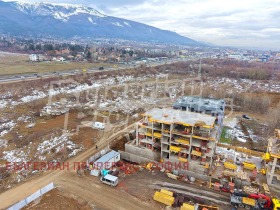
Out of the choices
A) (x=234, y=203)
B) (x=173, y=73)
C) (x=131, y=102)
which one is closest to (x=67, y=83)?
(x=131, y=102)

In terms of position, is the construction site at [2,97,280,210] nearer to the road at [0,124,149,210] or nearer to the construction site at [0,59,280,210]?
the construction site at [0,59,280,210]

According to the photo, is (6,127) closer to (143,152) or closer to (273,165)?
(143,152)

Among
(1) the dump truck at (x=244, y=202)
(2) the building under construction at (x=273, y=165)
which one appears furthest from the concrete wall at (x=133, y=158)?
(2) the building under construction at (x=273, y=165)

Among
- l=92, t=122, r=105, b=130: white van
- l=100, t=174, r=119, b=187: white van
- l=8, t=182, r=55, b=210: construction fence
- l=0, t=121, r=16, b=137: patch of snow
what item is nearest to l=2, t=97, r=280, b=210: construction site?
l=100, t=174, r=119, b=187: white van

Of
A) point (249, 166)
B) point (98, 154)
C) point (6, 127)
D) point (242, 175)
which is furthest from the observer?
point (6, 127)

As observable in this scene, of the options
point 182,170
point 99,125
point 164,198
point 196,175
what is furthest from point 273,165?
point 99,125

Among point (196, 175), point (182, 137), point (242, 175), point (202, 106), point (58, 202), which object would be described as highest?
point (202, 106)
